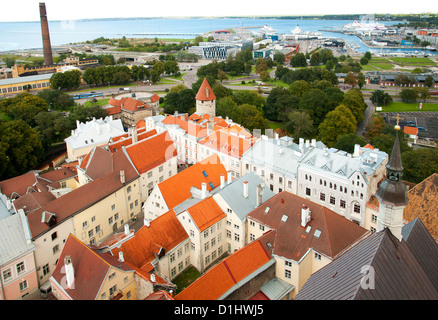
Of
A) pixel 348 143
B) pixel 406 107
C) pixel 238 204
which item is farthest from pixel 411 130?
pixel 238 204

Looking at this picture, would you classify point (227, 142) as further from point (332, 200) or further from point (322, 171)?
point (332, 200)

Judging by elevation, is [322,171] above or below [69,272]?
above

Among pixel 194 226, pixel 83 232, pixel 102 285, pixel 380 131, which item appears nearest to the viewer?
pixel 102 285

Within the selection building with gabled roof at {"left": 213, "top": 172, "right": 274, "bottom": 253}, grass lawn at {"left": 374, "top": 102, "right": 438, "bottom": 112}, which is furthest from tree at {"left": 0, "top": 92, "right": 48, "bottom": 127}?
grass lawn at {"left": 374, "top": 102, "right": 438, "bottom": 112}

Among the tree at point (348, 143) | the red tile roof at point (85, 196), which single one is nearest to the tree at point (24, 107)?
the red tile roof at point (85, 196)

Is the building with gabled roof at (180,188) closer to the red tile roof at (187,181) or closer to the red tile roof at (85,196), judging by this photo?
the red tile roof at (187,181)

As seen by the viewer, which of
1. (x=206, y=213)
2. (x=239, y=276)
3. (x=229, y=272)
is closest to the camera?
(x=229, y=272)
